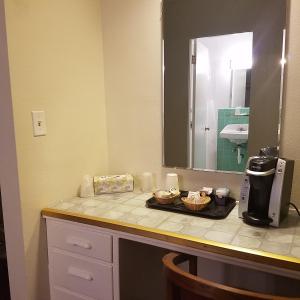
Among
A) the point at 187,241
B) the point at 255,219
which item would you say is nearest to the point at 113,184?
the point at 187,241

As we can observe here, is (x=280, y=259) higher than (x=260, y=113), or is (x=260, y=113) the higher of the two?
(x=260, y=113)

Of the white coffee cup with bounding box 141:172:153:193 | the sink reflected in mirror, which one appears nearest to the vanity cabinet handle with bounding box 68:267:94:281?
the white coffee cup with bounding box 141:172:153:193

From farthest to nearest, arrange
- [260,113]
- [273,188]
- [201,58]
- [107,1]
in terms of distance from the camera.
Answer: [107,1] → [201,58] → [260,113] → [273,188]

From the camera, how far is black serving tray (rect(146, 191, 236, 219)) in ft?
4.23

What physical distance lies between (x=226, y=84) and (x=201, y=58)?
7.9 inches

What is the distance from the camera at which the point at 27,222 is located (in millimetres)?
1338

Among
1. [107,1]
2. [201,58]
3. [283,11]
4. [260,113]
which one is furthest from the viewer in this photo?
[107,1]

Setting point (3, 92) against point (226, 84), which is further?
point (226, 84)

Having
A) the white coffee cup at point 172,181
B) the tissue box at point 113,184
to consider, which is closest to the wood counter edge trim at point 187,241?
the tissue box at point 113,184

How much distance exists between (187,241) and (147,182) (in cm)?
62

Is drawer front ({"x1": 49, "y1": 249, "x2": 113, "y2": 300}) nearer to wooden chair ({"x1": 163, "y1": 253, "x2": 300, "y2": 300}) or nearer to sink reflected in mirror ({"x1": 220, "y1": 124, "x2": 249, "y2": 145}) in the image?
wooden chair ({"x1": 163, "y1": 253, "x2": 300, "y2": 300})

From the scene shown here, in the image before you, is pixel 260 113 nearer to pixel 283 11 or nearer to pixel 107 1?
pixel 283 11

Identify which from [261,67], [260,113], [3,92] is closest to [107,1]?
[3,92]

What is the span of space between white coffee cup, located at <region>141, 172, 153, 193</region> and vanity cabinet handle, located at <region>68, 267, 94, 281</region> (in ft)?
1.77
